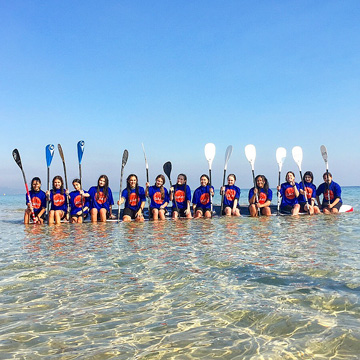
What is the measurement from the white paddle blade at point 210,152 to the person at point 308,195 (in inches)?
134

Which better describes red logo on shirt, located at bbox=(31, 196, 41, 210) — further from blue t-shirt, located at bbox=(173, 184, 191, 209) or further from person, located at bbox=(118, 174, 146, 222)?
blue t-shirt, located at bbox=(173, 184, 191, 209)

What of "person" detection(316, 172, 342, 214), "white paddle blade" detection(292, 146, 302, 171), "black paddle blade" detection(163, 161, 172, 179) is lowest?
"person" detection(316, 172, 342, 214)

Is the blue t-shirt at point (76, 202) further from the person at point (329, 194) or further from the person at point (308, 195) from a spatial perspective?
the person at point (329, 194)

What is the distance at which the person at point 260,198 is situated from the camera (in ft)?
40.7

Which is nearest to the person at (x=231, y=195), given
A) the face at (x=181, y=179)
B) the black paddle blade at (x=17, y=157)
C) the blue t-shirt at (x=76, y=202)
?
the face at (x=181, y=179)

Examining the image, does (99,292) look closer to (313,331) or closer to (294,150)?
(313,331)

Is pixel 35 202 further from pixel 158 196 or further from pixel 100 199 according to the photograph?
pixel 158 196

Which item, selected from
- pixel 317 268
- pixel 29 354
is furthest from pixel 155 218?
pixel 29 354

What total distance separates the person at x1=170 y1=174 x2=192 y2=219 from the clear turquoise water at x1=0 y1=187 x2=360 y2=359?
6119mm

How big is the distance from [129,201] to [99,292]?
8.23 meters

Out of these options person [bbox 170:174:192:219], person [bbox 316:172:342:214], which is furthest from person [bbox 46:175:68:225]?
person [bbox 316:172:342:214]

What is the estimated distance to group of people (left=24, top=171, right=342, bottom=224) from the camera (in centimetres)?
1151

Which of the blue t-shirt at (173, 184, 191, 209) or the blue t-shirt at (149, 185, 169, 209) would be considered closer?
the blue t-shirt at (149, 185, 169, 209)

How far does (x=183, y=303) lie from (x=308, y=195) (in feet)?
35.3
